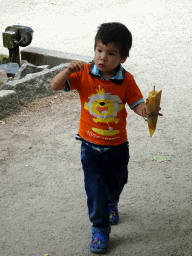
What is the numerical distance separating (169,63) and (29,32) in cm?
243

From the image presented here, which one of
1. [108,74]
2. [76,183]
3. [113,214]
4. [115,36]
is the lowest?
[76,183]

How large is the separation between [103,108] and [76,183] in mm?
1187

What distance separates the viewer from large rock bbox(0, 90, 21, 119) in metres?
4.49

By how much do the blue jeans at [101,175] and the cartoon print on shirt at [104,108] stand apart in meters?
0.15

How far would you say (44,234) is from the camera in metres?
2.63

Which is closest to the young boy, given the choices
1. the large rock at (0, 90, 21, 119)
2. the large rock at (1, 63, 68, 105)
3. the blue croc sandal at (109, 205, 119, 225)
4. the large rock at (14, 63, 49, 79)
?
the blue croc sandal at (109, 205, 119, 225)

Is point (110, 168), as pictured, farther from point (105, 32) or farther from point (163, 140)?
point (163, 140)

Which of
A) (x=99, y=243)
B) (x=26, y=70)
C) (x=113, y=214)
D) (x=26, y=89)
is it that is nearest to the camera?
(x=99, y=243)

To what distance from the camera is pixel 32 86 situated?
4922 millimetres

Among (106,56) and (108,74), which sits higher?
(106,56)

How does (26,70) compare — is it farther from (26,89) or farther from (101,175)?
(101,175)

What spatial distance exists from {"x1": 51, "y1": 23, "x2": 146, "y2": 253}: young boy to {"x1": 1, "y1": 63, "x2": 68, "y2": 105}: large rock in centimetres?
263

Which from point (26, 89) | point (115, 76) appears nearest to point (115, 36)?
point (115, 76)

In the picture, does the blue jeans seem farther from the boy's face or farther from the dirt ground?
the boy's face
